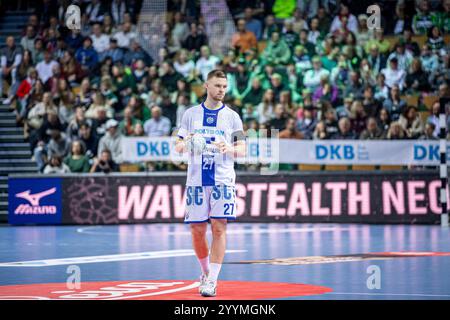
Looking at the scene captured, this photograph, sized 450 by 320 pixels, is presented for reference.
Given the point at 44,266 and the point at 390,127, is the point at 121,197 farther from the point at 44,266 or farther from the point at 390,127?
the point at 44,266

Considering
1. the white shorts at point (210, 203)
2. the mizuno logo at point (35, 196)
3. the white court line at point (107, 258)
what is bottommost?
the white court line at point (107, 258)

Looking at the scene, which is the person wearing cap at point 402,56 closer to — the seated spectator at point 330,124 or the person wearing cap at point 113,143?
the seated spectator at point 330,124

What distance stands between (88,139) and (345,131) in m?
6.12

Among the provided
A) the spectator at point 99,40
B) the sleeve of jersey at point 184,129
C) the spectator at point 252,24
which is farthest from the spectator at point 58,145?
the sleeve of jersey at point 184,129

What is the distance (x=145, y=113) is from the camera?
23.7 m

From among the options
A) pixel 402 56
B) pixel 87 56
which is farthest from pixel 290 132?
pixel 87 56

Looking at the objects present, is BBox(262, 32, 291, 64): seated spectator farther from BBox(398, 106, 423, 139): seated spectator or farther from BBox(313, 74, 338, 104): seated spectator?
BBox(398, 106, 423, 139): seated spectator

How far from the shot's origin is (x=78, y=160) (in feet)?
74.4

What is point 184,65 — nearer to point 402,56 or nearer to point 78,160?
point 78,160

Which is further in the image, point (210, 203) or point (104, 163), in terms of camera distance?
point (104, 163)

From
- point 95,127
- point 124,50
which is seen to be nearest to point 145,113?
point 95,127

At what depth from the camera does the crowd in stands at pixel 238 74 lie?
2272 cm

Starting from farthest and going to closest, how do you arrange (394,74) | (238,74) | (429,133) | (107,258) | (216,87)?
1. (238,74)
2. (394,74)
3. (429,133)
4. (107,258)
5. (216,87)

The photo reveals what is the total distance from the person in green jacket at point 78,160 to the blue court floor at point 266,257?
2033 millimetres
